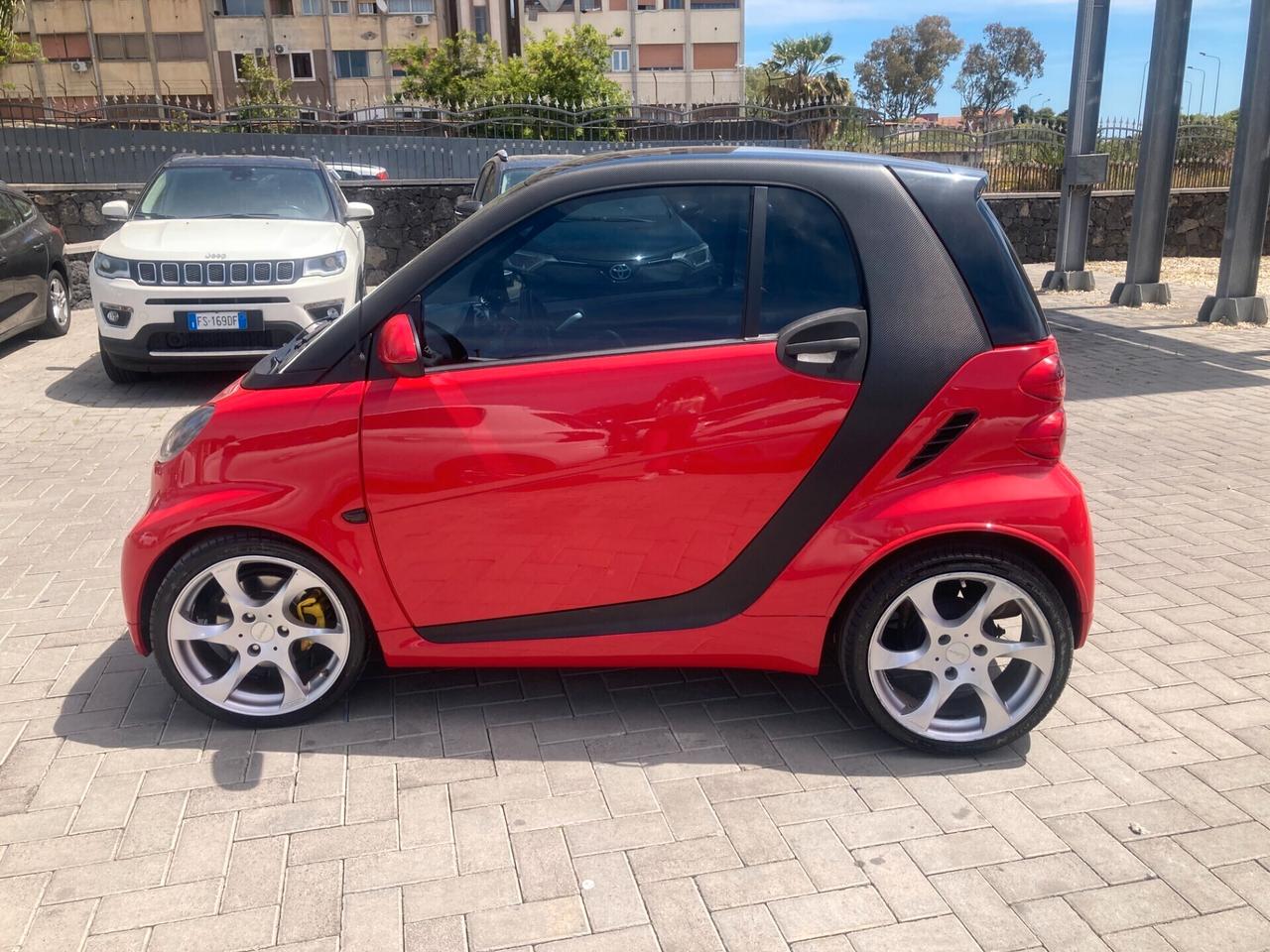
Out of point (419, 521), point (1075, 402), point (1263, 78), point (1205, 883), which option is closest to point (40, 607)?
point (419, 521)

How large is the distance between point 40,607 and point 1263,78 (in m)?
11.4

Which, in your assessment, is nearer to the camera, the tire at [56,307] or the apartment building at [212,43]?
the tire at [56,307]

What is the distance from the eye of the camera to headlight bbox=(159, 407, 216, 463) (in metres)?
3.49

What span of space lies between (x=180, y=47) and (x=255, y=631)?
61.2 meters

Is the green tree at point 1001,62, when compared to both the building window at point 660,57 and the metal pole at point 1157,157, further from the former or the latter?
the metal pole at point 1157,157

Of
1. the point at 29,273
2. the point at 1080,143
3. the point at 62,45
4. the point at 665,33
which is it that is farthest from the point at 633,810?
the point at 665,33

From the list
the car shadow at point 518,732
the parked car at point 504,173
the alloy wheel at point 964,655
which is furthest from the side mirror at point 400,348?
the parked car at point 504,173

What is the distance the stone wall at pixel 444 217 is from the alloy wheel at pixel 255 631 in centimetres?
1245

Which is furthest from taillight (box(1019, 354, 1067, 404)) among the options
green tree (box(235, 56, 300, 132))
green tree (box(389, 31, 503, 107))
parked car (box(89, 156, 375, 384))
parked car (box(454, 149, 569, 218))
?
green tree (box(389, 31, 503, 107))

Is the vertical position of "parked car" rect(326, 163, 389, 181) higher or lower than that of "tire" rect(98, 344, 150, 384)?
higher

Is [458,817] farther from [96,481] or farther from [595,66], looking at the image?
[595,66]

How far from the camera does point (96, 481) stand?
6.43 m

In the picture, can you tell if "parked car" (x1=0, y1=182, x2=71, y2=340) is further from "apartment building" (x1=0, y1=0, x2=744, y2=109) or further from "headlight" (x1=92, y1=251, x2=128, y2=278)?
"apartment building" (x1=0, y1=0, x2=744, y2=109)

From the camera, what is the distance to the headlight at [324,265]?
27.8ft
